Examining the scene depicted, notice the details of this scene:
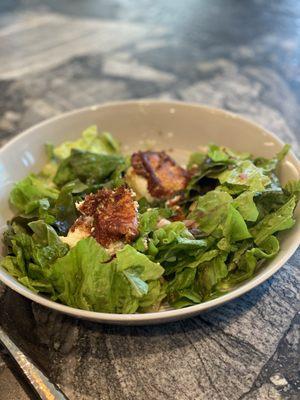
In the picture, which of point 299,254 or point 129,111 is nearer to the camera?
point 299,254

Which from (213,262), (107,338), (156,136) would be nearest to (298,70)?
(156,136)

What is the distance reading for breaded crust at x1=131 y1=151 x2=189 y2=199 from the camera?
1.37 meters

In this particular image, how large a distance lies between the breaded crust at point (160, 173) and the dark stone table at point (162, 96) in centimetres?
38

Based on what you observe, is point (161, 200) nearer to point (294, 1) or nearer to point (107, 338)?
point (107, 338)

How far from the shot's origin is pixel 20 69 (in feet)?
7.38

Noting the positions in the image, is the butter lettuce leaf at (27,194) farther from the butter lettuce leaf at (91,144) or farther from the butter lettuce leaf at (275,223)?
the butter lettuce leaf at (275,223)

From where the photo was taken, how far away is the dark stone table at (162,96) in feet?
3.22

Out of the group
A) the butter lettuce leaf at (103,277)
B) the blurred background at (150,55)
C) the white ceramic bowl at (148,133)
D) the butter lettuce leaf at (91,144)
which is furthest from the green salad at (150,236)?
the blurred background at (150,55)

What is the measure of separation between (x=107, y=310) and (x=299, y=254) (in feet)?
1.79

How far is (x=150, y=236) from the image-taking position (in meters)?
1.11

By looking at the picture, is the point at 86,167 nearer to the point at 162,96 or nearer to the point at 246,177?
the point at 246,177

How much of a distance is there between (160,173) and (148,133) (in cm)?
33

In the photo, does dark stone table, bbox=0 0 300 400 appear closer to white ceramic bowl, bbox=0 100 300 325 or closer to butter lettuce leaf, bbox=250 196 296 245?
butter lettuce leaf, bbox=250 196 296 245

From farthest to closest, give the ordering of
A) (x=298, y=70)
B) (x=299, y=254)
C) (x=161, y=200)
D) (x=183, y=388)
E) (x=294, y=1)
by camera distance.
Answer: (x=294, y=1) < (x=298, y=70) < (x=161, y=200) < (x=299, y=254) < (x=183, y=388)
